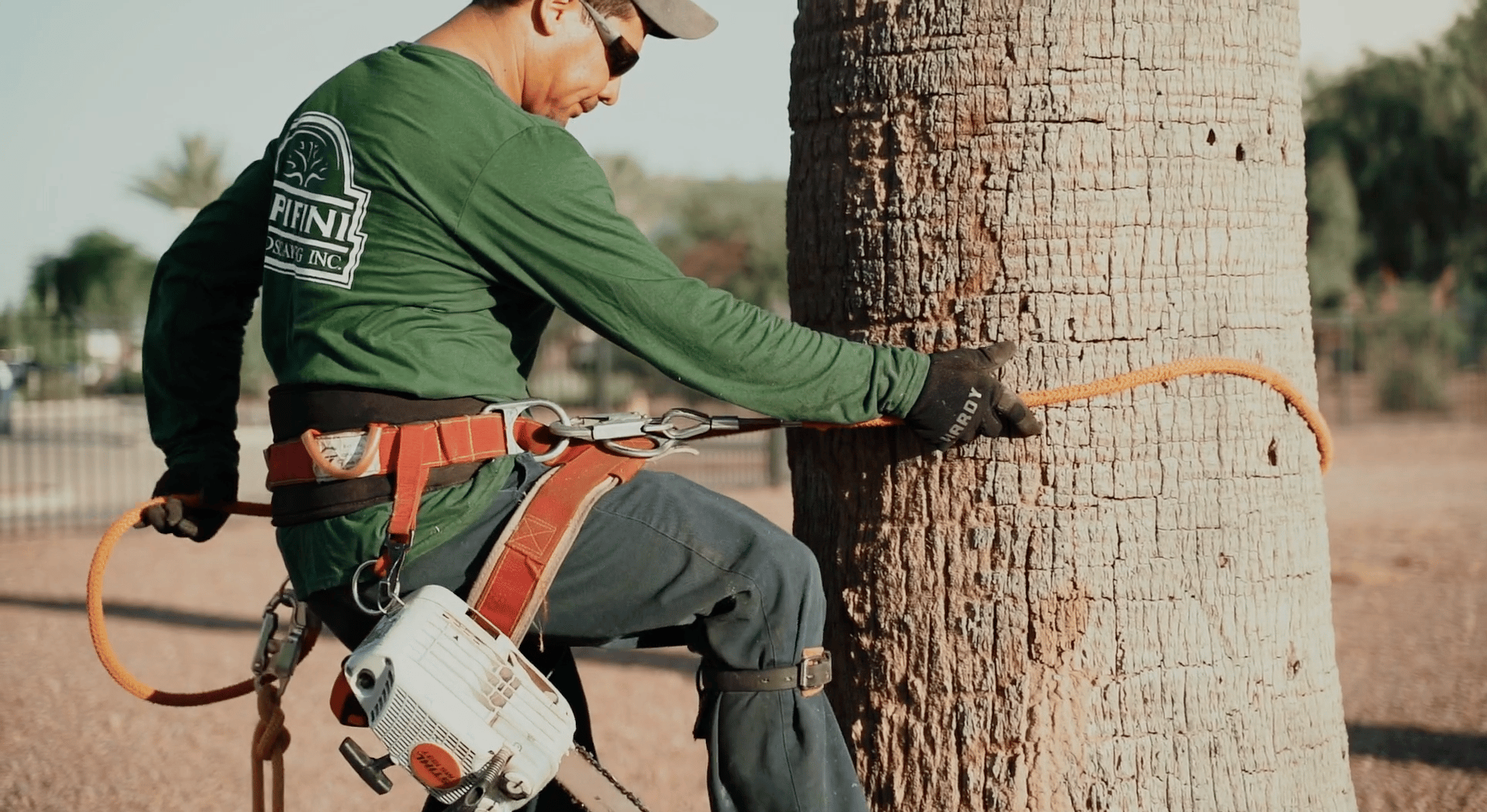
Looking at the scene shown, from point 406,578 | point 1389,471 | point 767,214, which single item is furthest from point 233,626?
point 767,214

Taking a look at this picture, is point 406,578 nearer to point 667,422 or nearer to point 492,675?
point 492,675

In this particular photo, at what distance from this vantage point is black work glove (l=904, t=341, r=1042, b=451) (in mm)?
2680

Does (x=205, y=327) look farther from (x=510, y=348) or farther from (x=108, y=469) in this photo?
(x=108, y=469)

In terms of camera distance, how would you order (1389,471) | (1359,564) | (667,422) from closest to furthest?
(667,422) → (1359,564) → (1389,471)

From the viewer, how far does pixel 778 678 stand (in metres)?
2.47

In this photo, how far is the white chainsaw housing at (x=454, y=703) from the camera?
232cm

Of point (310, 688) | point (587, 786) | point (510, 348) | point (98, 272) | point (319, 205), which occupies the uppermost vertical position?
point (98, 272)

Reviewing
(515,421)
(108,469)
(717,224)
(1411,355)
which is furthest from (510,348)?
(717,224)

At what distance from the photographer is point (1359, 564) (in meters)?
9.71

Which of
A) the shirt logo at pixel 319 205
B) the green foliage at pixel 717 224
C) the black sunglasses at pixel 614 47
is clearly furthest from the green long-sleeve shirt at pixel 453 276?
the green foliage at pixel 717 224

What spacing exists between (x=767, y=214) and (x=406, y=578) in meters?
39.3

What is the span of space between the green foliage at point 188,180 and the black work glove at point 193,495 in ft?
134

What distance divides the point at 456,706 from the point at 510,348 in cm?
67

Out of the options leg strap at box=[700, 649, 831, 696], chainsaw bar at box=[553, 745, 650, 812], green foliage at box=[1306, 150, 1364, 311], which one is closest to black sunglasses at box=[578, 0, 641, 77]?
leg strap at box=[700, 649, 831, 696]
